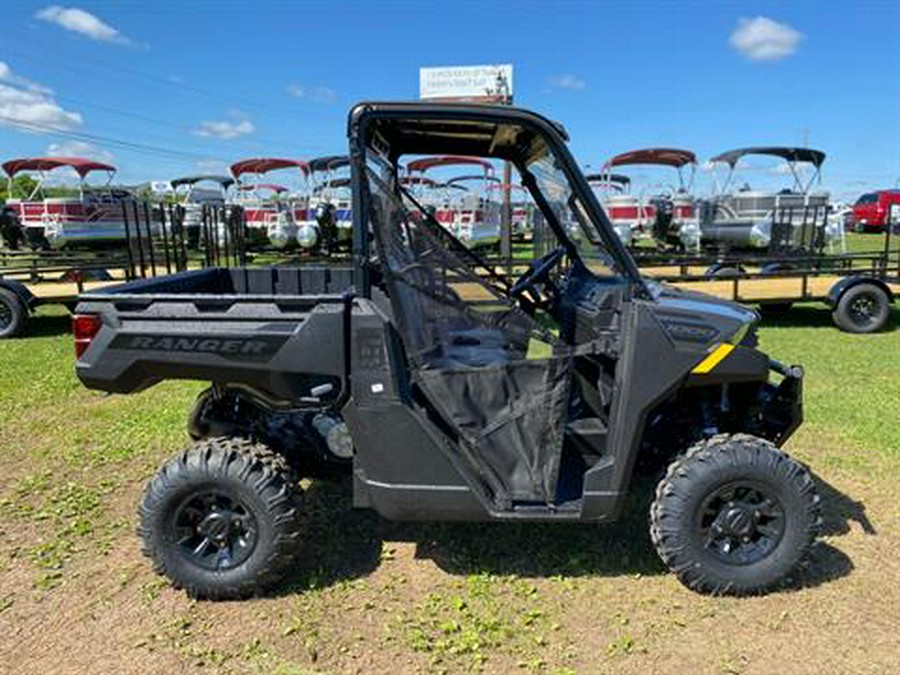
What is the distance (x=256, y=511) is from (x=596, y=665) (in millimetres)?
1426

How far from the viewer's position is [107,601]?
9.96 feet

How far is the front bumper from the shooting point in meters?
3.26

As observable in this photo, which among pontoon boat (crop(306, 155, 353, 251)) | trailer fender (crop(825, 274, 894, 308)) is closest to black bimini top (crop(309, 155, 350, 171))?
pontoon boat (crop(306, 155, 353, 251))

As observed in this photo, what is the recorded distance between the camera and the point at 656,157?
54.9ft

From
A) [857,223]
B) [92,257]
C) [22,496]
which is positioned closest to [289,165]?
[92,257]

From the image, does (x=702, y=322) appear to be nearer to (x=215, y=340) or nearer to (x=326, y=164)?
(x=215, y=340)

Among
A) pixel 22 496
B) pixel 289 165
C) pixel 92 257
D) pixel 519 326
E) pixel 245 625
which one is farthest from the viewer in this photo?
pixel 289 165

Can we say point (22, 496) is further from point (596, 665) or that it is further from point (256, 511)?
point (596, 665)

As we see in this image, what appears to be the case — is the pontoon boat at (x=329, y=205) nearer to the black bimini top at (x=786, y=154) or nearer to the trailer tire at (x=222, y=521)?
the black bimini top at (x=786, y=154)

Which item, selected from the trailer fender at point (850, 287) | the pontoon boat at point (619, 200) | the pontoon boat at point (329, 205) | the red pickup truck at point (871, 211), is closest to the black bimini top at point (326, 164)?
the pontoon boat at point (329, 205)

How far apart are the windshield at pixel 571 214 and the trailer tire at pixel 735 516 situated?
0.89 m

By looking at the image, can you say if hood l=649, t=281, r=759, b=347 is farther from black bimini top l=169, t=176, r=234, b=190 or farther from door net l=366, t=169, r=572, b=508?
black bimini top l=169, t=176, r=234, b=190

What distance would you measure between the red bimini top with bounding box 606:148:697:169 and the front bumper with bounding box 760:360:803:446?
13.9 meters

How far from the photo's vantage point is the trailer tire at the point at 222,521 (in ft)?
9.75
